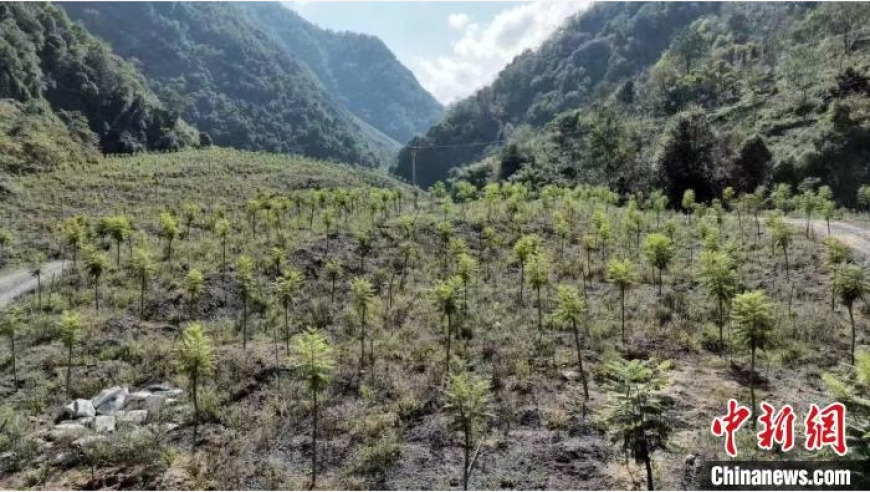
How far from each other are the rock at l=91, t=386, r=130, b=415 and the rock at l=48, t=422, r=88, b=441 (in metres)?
1.28

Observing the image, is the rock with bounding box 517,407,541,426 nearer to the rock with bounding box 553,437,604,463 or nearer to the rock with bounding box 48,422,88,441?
the rock with bounding box 553,437,604,463

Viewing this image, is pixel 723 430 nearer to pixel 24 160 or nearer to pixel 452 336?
pixel 452 336

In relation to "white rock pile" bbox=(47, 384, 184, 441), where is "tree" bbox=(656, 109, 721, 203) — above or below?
above

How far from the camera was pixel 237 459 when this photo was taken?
1997 cm

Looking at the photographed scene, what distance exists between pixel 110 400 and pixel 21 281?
22.5m

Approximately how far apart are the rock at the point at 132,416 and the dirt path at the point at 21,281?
17472mm

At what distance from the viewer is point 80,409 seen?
2291 centimetres

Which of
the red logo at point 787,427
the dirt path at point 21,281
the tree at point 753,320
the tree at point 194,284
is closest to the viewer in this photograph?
the red logo at point 787,427

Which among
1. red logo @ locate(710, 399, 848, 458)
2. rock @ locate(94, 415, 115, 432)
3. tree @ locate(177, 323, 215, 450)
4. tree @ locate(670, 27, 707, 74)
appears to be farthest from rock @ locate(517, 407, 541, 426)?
tree @ locate(670, 27, 707, 74)

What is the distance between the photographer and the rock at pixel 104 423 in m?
21.7

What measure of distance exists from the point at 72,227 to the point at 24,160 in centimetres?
4474

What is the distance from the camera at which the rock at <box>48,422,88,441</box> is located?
21.0 metres

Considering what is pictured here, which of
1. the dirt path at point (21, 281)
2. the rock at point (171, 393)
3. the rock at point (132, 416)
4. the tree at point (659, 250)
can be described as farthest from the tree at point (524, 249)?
the dirt path at point (21, 281)

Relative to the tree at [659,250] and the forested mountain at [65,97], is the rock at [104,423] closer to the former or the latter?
the tree at [659,250]
